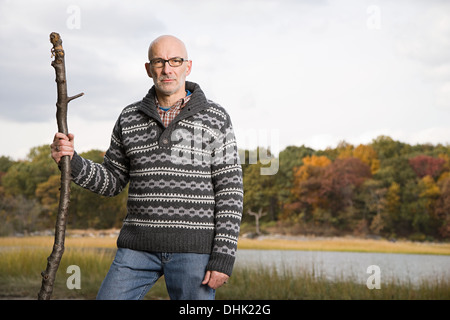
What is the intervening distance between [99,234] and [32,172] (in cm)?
309

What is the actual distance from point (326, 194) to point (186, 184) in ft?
47.0

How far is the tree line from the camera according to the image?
583 inches

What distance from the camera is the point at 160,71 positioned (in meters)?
2.47

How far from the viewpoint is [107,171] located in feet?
8.59

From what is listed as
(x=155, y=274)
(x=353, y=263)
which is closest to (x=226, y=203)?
(x=155, y=274)

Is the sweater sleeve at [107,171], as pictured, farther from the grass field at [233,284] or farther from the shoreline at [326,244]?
the shoreline at [326,244]

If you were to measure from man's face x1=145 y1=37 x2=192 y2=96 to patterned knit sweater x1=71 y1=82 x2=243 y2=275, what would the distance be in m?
0.11

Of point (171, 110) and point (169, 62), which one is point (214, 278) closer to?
point (171, 110)

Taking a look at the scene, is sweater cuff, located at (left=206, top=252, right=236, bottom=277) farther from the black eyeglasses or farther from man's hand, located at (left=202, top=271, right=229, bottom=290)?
the black eyeglasses

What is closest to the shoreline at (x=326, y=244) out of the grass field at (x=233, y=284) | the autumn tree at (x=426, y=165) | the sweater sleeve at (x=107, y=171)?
the autumn tree at (x=426, y=165)

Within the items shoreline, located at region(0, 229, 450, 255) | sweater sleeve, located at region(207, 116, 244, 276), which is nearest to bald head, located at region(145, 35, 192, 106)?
sweater sleeve, located at region(207, 116, 244, 276)

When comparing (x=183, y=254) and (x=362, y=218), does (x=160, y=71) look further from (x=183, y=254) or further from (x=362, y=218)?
(x=362, y=218)
